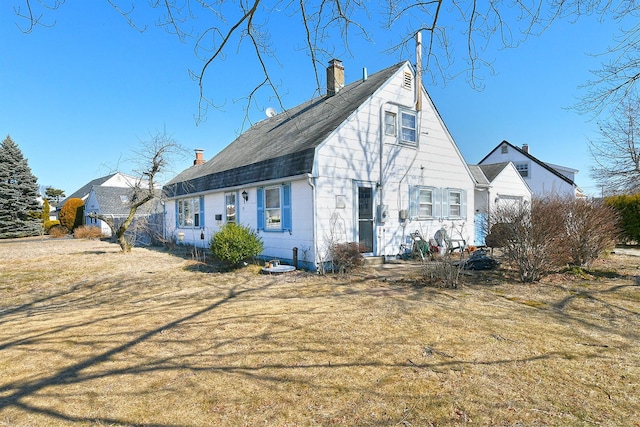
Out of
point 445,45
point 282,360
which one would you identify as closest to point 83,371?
point 282,360

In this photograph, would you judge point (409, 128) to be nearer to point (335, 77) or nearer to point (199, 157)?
point (335, 77)

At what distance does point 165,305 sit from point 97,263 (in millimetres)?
8428

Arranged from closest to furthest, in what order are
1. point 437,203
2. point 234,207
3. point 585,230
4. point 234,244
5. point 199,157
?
point 585,230
point 234,244
point 437,203
point 234,207
point 199,157

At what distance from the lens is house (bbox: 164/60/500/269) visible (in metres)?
10.2

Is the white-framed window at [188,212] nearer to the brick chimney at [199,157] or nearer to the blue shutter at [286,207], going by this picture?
the brick chimney at [199,157]

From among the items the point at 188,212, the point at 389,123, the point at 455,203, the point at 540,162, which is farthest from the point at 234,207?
the point at 540,162

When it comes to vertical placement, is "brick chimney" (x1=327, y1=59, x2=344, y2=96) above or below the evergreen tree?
above

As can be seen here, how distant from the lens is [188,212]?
1797cm

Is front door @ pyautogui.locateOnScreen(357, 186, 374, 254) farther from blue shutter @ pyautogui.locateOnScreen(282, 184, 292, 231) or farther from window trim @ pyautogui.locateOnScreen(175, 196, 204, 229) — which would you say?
window trim @ pyautogui.locateOnScreen(175, 196, 204, 229)

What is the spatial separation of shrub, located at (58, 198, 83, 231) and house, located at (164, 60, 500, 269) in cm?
2682

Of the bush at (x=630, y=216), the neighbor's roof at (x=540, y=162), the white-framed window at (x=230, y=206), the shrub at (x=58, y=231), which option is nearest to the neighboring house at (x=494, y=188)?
the bush at (x=630, y=216)

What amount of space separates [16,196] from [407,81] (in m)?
38.6

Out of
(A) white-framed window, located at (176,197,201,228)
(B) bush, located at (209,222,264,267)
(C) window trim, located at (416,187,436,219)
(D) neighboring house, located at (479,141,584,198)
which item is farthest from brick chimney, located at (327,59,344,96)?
(D) neighboring house, located at (479,141,584,198)

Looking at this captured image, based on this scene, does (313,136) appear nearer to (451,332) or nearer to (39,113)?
(451,332)
